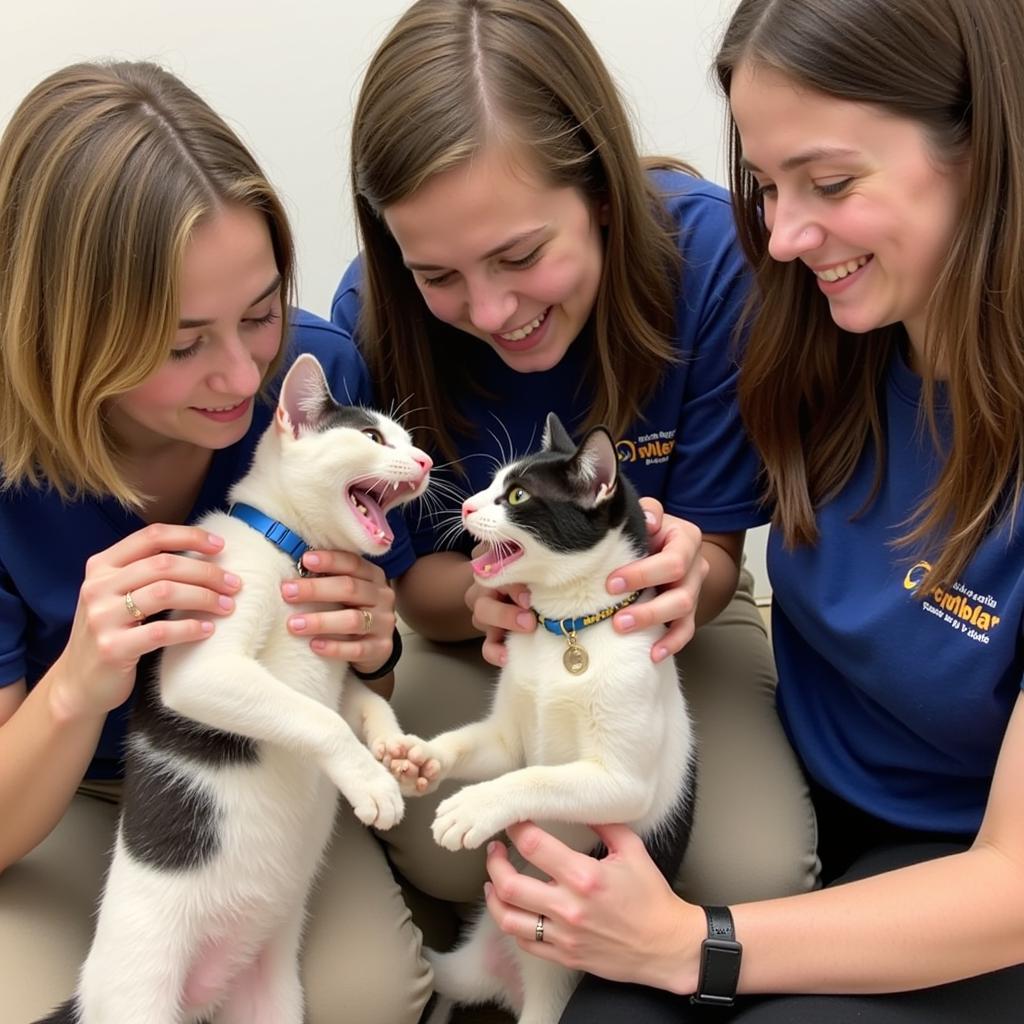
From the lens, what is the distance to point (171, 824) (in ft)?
3.83

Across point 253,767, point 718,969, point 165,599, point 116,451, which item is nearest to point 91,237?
point 116,451

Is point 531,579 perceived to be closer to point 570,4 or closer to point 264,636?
point 264,636

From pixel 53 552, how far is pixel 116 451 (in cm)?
16

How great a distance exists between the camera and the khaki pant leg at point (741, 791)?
1.41 metres

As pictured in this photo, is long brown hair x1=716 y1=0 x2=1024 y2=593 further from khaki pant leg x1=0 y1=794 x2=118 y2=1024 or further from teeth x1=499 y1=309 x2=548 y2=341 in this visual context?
khaki pant leg x1=0 y1=794 x2=118 y2=1024

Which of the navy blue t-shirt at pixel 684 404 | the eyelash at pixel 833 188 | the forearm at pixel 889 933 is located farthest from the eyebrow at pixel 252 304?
the forearm at pixel 889 933

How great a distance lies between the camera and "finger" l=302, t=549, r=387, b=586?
4.10ft

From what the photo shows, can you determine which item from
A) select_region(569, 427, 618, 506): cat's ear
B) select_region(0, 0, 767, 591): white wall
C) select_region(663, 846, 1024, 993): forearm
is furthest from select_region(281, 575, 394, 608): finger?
select_region(0, 0, 767, 591): white wall

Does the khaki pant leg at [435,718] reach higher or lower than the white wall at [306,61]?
lower

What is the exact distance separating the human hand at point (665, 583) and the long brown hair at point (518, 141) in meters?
0.24

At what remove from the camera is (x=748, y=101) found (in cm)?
110

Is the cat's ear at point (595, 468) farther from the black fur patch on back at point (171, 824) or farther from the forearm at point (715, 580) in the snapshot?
the black fur patch on back at point (171, 824)

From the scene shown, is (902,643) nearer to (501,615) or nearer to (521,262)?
(501,615)

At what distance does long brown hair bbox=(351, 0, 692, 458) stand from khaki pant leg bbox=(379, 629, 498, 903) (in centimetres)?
41
